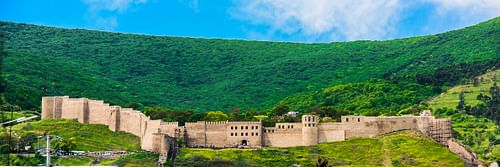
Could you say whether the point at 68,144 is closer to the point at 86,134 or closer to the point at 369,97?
the point at 86,134

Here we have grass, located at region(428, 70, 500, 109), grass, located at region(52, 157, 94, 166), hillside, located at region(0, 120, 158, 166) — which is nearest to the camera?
grass, located at region(52, 157, 94, 166)

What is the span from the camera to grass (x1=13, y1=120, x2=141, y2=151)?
107m

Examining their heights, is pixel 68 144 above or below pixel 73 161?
above

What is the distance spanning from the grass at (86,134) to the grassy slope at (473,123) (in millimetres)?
38531

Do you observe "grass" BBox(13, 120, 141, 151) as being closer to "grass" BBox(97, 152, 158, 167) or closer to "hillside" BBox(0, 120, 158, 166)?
"hillside" BBox(0, 120, 158, 166)

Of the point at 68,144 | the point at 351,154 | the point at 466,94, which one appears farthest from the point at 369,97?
the point at 68,144

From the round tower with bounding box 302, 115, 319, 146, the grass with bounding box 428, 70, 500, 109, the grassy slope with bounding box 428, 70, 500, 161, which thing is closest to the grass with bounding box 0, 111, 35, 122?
the round tower with bounding box 302, 115, 319, 146

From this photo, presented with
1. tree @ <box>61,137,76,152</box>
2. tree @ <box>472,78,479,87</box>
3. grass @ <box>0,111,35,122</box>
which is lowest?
tree @ <box>61,137,76,152</box>

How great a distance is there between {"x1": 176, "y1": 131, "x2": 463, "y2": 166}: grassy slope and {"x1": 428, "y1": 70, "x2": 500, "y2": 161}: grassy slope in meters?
15.8

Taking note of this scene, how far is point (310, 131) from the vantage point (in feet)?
350

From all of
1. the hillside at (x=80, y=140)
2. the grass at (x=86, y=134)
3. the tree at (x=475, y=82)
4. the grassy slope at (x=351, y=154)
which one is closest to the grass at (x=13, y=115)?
the hillside at (x=80, y=140)

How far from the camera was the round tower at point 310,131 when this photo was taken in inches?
4195

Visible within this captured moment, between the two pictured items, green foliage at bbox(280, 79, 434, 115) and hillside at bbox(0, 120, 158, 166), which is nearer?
hillside at bbox(0, 120, 158, 166)

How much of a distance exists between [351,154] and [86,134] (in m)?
28.0
